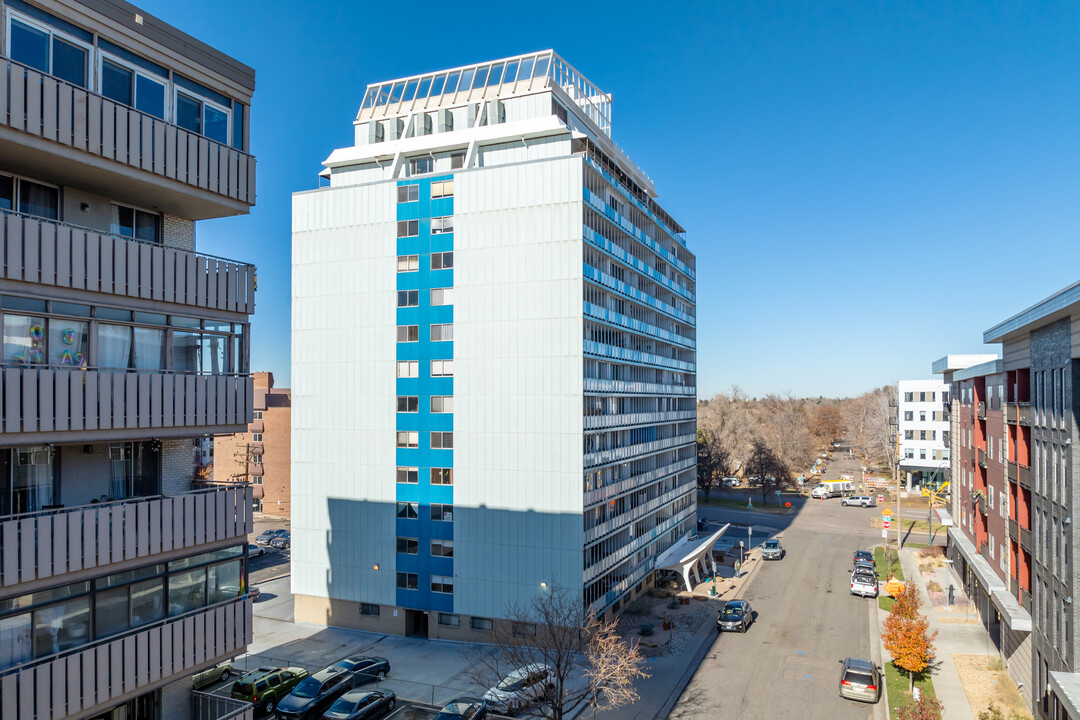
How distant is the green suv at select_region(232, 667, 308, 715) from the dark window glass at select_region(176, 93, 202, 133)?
2213 cm

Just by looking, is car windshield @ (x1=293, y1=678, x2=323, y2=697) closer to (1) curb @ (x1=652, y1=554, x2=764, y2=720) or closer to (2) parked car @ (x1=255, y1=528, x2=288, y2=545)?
(1) curb @ (x1=652, y1=554, x2=764, y2=720)

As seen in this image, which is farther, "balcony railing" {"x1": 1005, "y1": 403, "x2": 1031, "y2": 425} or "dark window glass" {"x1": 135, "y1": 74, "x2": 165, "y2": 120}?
"balcony railing" {"x1": 1005, "y1": 403, "x2": 1031, "y2": 425}

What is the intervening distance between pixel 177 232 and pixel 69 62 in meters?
3.95

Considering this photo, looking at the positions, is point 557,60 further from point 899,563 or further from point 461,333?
point 899,563

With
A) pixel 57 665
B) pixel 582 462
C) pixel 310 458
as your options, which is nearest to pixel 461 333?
pixel 582 462

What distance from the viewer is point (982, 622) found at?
39094mm

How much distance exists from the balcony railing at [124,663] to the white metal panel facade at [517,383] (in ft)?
67.3

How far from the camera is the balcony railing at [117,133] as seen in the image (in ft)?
35.7

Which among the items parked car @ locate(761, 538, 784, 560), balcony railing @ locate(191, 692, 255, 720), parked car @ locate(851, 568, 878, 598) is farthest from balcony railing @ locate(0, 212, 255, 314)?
parked car @ locate(761, 538, 784, 560)

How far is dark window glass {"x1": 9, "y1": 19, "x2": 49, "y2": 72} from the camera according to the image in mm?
11125

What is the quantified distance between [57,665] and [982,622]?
147ft

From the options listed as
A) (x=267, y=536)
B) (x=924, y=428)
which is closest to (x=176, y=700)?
(x=267, y=536)

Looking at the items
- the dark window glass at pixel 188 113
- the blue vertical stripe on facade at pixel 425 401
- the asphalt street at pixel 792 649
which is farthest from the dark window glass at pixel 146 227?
the asphalt street at pixel 792 649

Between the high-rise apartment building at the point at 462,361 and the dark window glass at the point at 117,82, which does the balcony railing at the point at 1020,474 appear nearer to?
the high-rise apartment building at the point at 462,361
